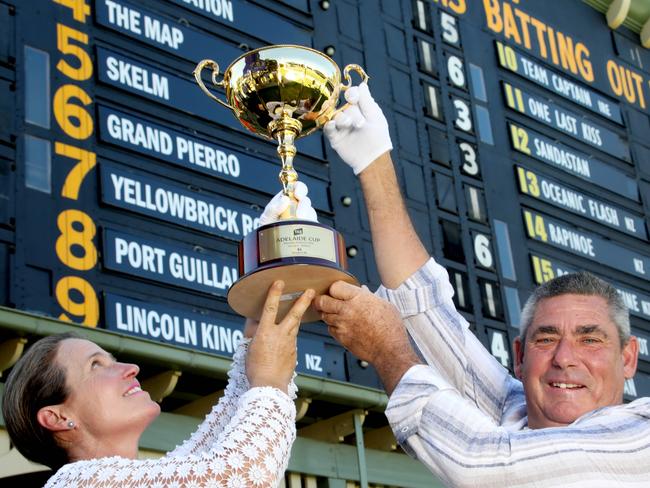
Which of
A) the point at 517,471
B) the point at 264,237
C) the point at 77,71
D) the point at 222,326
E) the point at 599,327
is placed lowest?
the point at 517,471

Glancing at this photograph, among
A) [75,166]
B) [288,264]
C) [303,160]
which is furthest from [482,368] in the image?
[303,160]

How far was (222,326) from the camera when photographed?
19.3 feet

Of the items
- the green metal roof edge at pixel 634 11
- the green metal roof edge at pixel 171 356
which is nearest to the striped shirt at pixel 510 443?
the green metal roof edge at pixel 171 356

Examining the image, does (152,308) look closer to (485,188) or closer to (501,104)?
(485,188)

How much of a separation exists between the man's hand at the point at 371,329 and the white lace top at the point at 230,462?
162 millimetres

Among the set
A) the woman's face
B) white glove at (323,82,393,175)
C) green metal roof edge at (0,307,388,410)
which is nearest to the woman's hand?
the woman's face

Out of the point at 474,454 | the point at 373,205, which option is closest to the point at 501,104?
the point at 373,205

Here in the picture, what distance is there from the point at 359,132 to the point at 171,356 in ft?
9.74

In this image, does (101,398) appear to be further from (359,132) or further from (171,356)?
(171,356)

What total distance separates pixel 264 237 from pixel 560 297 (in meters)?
0.60

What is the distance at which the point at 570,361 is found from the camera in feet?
7.21

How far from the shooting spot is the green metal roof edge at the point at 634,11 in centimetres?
1051

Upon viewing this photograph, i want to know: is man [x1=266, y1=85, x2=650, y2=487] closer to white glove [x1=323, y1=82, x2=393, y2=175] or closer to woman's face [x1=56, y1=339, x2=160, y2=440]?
white glove [x1=323, y1=82, x2=393, y2=175]

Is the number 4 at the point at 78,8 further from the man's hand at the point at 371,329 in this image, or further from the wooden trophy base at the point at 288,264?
the man's hand at the point at 371,329
